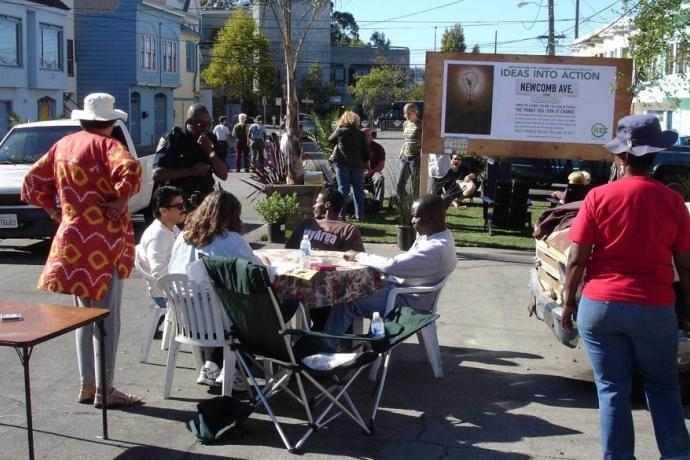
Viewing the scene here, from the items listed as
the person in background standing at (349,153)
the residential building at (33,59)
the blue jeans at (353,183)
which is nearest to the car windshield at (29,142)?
the person in background standing at (349,153)

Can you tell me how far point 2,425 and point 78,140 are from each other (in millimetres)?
1817

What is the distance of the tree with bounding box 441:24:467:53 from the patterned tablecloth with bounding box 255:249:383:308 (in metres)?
70.1

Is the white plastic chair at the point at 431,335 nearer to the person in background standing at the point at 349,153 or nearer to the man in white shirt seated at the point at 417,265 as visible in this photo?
the man in white shirt seated at the point at 417,265

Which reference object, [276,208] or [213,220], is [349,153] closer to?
[276,208]

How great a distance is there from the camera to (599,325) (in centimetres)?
437

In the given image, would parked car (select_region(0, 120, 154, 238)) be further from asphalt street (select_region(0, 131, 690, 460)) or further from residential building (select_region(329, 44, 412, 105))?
residential building (select_region(329, 44, 412, 105))

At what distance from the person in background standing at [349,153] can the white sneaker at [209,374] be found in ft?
24.9

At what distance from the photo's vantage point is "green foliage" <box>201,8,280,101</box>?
59.0 meters

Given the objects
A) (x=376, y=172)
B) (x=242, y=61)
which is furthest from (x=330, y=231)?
(x=242, y=61)

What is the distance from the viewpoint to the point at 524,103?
12398 millimetres

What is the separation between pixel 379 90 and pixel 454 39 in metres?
10.9

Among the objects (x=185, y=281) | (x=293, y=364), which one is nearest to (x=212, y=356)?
(x=185, y=281)

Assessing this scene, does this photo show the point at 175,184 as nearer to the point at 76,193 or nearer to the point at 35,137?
the point at 76,193

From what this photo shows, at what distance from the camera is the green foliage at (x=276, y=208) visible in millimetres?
12523
